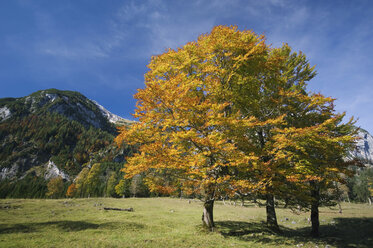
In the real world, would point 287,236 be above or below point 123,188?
above

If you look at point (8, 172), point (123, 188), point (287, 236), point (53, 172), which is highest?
point (287, 236)

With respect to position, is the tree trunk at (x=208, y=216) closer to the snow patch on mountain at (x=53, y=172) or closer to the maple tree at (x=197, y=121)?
the maple tree at (x=197, y=121)

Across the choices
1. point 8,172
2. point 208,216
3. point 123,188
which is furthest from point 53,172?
point 208,216

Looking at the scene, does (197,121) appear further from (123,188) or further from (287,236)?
(123,188)

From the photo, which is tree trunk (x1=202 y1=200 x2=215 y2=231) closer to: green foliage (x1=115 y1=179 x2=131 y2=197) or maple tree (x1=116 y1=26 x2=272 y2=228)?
maple tree (x1=116 y1=26 x2=272 y2=228)

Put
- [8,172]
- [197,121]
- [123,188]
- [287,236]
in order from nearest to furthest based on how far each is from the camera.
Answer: [197,121]
[287,236]
[123,188]
[8,172]

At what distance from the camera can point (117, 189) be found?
235ft

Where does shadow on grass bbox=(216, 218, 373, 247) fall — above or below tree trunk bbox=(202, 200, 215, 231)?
below

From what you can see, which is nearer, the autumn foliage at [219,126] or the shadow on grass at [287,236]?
the autumn foliage at [219,126]

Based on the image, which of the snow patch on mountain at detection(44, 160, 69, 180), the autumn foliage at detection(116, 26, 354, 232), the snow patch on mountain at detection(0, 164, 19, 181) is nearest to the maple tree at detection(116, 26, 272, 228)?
the autumn foliage at detection(116, 26, 354, 232)

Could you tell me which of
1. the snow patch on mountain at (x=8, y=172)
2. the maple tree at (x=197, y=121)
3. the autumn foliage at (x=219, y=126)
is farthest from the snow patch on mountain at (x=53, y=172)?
the maple tree at (x=197, y=121)

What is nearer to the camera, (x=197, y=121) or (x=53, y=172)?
(x=197, y=121)

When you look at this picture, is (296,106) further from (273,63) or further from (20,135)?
(20,135)

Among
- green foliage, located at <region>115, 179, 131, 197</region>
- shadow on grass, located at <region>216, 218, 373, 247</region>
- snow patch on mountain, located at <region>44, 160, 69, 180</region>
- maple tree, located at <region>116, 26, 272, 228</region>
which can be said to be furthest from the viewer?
snow patch on mountain, located at <region>44, 160, 69, 180</region>
